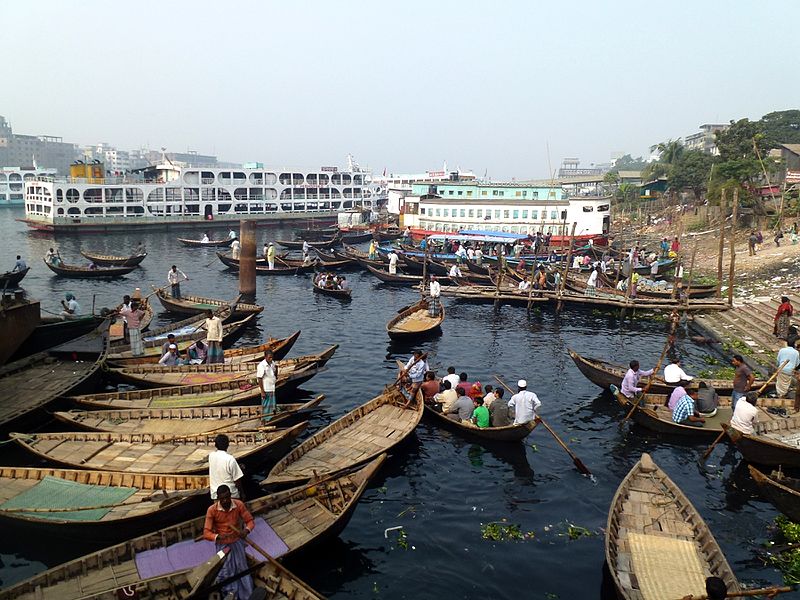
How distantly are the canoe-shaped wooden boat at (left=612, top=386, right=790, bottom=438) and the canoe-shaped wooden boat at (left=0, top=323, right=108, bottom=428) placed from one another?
16640 millimetres

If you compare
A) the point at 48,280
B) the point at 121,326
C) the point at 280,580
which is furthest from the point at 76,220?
the point at 280,580

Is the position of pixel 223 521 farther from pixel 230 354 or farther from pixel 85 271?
pixel 85 271

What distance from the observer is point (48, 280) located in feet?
143

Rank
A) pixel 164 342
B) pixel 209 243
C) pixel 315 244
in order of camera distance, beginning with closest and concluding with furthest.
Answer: pixel 164 342 < pixel 315 244 < pixel 209 243

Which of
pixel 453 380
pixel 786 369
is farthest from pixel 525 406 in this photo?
pixel 786 369

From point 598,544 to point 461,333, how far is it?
57.0 ft

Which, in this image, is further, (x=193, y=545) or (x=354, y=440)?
(x=354, y=440)

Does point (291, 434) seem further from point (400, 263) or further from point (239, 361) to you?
point (400, 263)

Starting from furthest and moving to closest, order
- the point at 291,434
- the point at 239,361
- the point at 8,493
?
the point at 239,361 → the point at 291,434 → the point at 8,493

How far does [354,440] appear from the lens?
14.8 meters

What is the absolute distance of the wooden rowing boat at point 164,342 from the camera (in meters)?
21.2

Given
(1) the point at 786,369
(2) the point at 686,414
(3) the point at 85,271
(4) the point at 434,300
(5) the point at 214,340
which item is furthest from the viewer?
(3) the point at 85,271

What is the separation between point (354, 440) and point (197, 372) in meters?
7.91

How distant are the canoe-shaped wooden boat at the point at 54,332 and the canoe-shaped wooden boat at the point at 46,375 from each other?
143 centimetres
